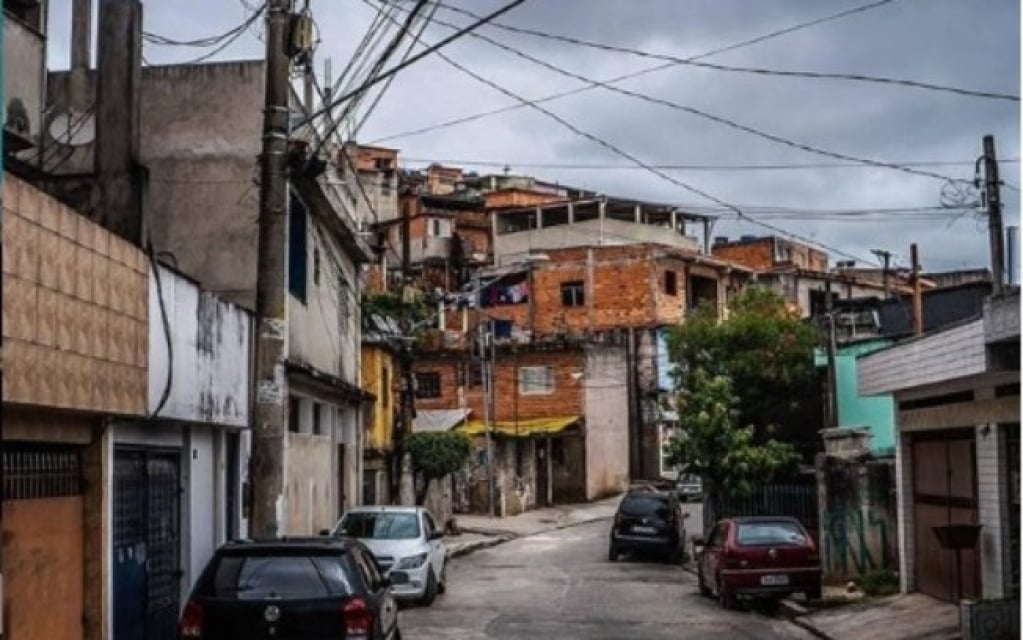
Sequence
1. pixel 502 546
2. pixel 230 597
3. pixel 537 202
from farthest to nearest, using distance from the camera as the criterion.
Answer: pixel 537 202 → pixel 502 546 → pixel 230 597

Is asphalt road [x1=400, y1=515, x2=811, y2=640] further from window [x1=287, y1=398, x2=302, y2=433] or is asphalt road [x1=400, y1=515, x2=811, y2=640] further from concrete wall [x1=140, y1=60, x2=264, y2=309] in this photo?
concrete wall [x1=140, y1=60, x2=264, y2=309]

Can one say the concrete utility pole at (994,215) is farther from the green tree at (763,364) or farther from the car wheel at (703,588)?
the green tree at (763,364)

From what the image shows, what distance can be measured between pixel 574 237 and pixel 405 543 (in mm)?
52049

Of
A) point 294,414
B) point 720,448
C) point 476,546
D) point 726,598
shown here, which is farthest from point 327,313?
point 476,546

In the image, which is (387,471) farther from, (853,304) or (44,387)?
(44,387)

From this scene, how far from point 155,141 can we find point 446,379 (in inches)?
1609

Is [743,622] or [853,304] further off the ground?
[853,304]

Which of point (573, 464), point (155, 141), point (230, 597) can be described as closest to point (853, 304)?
point (573, 464)

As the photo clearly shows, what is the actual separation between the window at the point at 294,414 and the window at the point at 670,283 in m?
42.8

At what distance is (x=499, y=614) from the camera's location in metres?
21.7

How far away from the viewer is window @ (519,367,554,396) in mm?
60031

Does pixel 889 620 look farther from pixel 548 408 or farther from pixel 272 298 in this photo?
pixel 548 408

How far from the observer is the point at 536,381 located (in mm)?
60375

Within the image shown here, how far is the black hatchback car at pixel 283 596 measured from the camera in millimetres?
11891
